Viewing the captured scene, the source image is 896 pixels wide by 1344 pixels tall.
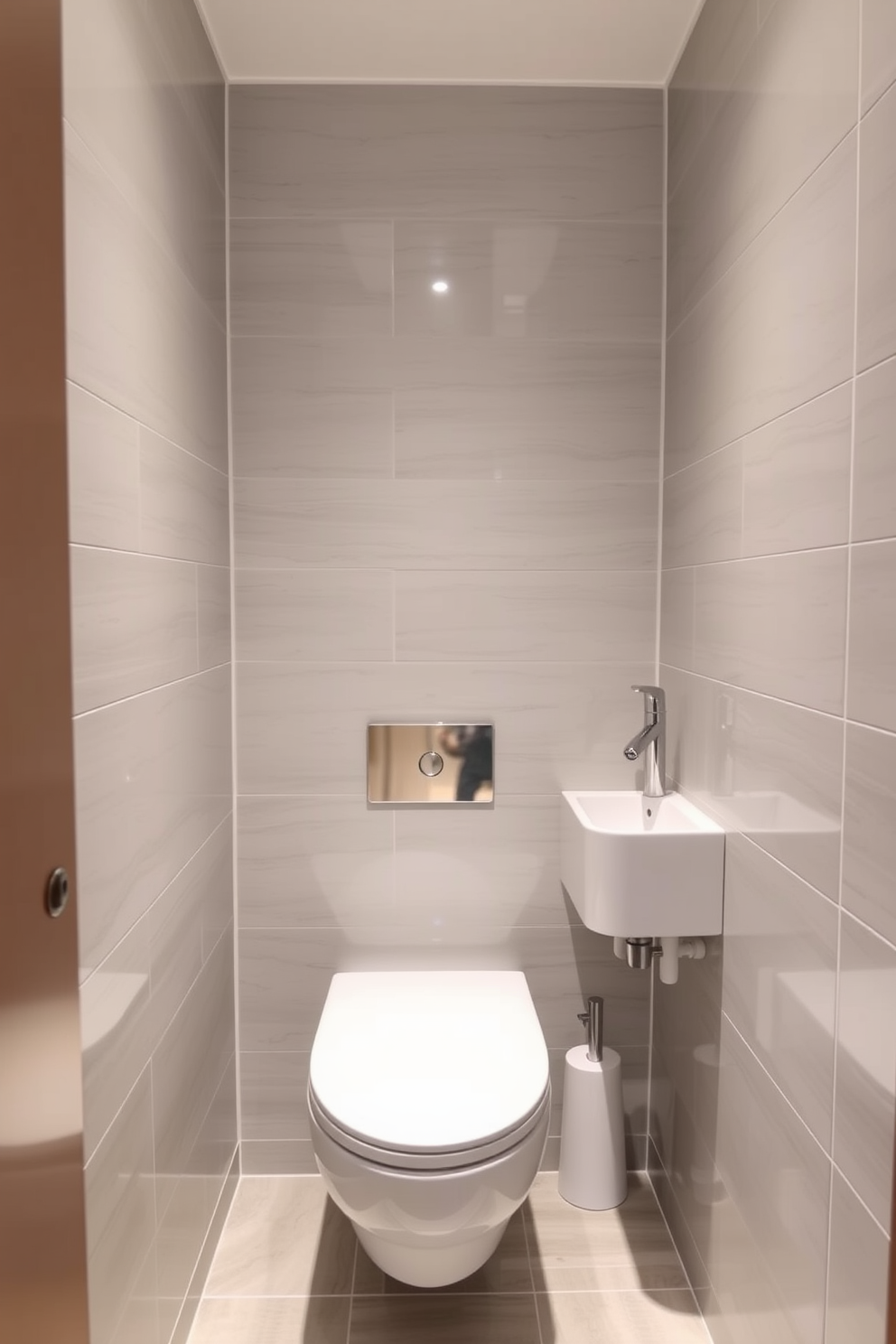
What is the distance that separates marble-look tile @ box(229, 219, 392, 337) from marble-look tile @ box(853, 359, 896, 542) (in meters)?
1.12

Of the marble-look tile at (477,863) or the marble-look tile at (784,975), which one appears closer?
the marble-look tile at (784,975)

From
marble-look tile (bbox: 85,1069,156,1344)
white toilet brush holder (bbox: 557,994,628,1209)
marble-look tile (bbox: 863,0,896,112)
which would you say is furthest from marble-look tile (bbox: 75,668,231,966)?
marble-look tile (bbox: 863,0,896,112)

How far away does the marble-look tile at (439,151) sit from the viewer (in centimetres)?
187

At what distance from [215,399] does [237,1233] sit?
163 cm

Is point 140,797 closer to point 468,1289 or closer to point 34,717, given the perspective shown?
point 34,717

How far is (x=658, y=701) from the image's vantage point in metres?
1.79

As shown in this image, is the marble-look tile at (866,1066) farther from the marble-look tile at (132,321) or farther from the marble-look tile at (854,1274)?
the marble-look tile at (132,321)

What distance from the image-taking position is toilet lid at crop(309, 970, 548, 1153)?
52.6 inches

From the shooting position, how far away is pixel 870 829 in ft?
3.34

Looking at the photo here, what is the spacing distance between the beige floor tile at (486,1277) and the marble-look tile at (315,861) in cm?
Answer: 64

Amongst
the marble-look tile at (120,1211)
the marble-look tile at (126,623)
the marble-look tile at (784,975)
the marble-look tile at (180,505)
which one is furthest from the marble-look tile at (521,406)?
the marble-look tile at (120,1211)

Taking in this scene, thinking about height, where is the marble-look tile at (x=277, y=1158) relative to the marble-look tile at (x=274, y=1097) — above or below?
below

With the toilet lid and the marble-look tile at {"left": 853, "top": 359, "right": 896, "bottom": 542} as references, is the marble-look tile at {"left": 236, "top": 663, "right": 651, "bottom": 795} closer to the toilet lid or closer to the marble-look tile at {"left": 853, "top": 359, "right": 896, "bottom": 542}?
the toilet lid

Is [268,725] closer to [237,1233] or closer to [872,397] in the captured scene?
[237,1233]
